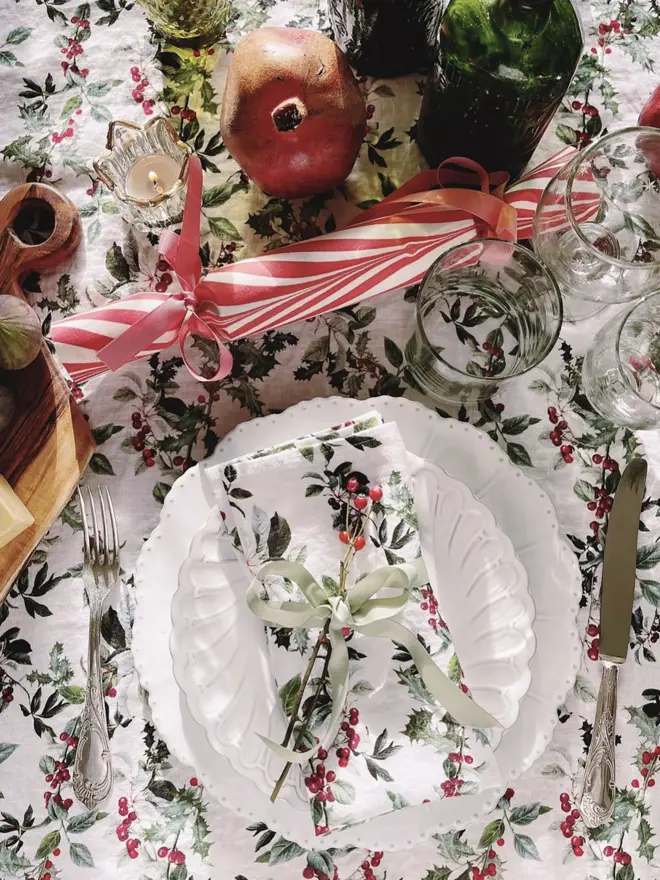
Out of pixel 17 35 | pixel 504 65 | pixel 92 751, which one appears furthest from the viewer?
Answer: pixel 17 35

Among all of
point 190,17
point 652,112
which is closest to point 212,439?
point 190,17

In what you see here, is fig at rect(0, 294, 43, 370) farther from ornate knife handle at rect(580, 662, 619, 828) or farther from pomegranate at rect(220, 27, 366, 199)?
ornate knife handle at rect(580, 662, 619, 828)

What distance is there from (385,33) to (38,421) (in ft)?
1.81

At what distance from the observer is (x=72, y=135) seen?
32.2 inches

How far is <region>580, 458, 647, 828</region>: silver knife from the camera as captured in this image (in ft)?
2.42

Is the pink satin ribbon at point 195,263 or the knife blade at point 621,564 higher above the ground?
the pink satin ribbon at point 195,263

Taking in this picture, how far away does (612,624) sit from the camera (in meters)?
0.75

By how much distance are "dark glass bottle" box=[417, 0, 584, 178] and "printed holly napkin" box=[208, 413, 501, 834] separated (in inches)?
12.4

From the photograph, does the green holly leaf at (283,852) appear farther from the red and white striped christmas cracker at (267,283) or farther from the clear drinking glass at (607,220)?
the clear drinking glass at (607,220)

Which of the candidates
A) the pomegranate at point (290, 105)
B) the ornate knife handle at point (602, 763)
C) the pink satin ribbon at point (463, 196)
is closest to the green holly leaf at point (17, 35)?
the pomegranate at point (290, 105)

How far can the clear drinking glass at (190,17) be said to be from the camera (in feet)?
2.44

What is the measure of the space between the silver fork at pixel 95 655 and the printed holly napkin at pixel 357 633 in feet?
0.52

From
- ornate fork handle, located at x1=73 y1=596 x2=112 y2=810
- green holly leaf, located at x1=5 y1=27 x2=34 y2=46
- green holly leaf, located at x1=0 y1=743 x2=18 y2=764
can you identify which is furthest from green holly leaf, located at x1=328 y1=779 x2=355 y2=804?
green holly leaf, located at x1=5 y1=27 x2=34 y2=46

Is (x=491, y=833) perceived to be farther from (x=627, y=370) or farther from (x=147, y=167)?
(x=147, y=167)
